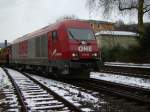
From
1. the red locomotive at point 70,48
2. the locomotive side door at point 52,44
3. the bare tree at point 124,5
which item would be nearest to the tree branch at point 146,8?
the bare tree at point 124,5

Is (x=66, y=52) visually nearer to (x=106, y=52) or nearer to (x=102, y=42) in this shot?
(x=106, y=52)

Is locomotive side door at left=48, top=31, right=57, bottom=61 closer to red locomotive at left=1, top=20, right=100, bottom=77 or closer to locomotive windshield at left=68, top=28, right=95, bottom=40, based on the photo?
red locomotive at left=1, top=20, right=100, bottom=77

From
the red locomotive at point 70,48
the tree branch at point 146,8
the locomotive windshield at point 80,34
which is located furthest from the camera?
the tree branch at point 146,8

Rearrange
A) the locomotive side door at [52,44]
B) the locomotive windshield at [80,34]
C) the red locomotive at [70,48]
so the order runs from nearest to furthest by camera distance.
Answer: the red locomotive at [70,48] → the locomotive windshield at [80,34] → the locomotive side door at [52,44]

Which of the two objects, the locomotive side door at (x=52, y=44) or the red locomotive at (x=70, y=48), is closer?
the red locomotive at (x=70, y=48)

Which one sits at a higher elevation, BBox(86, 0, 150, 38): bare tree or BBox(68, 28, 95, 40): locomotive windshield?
BBox(86, 0, 150, 38): bare tree

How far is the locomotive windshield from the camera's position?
16797 mm

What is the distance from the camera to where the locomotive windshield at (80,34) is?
16.8m

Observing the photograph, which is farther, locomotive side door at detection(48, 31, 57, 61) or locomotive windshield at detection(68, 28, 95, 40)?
locomotive side door at detection(48, 31, 57, 61)

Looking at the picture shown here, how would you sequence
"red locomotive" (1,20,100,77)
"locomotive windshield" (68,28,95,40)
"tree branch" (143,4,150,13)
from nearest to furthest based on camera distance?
"red locomotive" (1,20,100,77) < "locomotive windshield" (68,28,95,40) < "tree branch" (143,4,150,13)

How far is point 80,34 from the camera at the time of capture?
56.0ft

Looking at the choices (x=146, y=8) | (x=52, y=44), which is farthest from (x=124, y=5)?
(x=52, y=44)

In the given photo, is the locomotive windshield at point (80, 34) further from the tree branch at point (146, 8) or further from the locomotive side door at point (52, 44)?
the tree branch at point (146, 8)

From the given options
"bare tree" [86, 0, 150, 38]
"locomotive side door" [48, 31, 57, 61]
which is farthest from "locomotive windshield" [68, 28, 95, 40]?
"bare tree" [86, 0, 150, 38]
